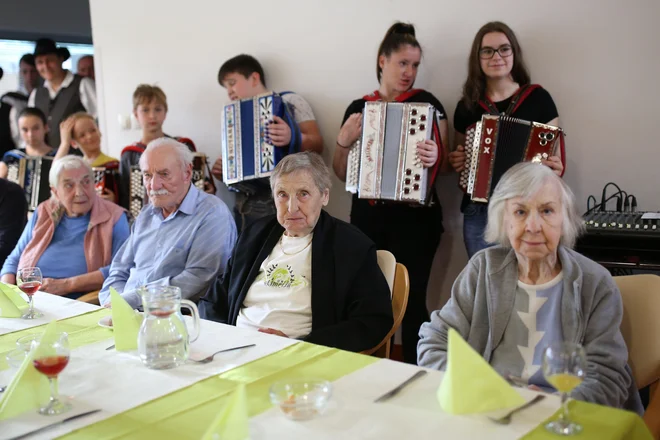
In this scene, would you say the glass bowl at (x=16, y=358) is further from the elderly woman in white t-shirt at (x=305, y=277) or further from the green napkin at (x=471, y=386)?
the green napkin at (x=471, y=386)

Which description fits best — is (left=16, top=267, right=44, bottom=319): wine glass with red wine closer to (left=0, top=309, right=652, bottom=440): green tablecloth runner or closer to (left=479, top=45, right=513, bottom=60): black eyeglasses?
(left=0, top=309, right=652, bottom=440): green tablecloth runner

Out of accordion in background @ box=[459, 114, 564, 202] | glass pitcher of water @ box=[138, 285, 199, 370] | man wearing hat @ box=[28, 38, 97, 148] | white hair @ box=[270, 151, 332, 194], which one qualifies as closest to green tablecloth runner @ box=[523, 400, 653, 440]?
glass pitcher of water @ box=[138, 285, 199, 370]

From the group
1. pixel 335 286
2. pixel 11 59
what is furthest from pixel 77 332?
pixel 11 59

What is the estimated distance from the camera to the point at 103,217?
307cm

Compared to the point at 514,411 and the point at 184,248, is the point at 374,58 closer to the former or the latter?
the point at 184,248

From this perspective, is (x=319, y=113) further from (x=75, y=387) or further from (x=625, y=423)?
(x=625, y=423)

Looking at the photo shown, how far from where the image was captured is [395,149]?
9.54 feet

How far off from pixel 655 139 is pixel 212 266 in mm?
2079

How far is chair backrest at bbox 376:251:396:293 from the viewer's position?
2144mm

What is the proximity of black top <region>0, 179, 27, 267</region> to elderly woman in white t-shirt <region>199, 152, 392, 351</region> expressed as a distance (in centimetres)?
187

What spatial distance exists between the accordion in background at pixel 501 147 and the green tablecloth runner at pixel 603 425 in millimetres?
1673

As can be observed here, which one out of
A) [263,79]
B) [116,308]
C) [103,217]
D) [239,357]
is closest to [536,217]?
[239,357]

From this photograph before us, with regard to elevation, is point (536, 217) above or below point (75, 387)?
above

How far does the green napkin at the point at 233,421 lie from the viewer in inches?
41.1
